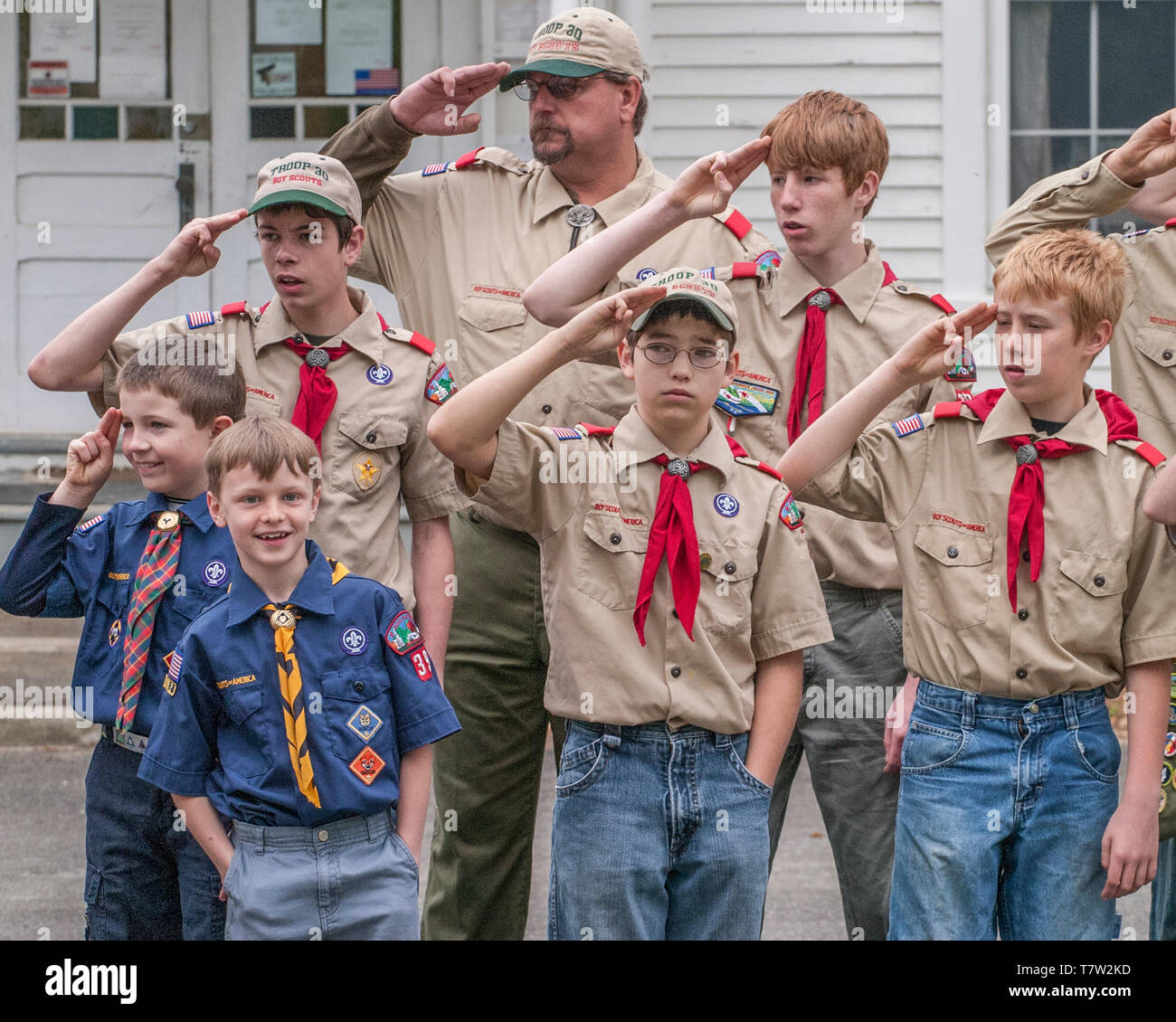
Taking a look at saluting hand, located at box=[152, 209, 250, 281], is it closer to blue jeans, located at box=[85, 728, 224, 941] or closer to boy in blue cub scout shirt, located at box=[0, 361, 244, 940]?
boy in blue cub scout shirt, located at box=[0, 361, 244, 940]

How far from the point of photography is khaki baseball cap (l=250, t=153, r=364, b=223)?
3.32 m

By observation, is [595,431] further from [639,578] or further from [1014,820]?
[1014,820]

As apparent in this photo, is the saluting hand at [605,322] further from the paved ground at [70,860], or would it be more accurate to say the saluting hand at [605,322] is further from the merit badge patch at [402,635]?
the paved ground at [70,860]

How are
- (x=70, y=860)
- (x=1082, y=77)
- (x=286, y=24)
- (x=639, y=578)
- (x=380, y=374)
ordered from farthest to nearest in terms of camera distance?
(x=286, y=24)
(x=1082, y=77)
(x=70, y=860)
(x=380, y=374)
(x=639, y=578)

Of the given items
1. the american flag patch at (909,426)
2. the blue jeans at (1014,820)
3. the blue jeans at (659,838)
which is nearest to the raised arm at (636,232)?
the american flag patch at (909,426)

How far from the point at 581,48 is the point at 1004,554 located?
1581mm

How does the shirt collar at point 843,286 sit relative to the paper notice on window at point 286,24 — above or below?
below

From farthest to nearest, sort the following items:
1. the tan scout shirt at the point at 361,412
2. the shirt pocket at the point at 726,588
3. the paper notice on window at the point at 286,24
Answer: the paper notice on window at the point at 286,24, the tan scout shirt at the point at 361,412, the shirt pocket at the point at 726,588

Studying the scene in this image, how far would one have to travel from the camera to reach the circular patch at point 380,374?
3.45m

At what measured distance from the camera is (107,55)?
25.0ft

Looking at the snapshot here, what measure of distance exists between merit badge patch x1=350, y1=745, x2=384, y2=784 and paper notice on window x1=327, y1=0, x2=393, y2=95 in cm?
Result: 535

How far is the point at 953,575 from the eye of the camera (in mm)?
3199

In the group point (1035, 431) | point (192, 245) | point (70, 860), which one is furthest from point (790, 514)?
point (70, 860)

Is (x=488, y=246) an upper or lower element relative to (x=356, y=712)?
upper
